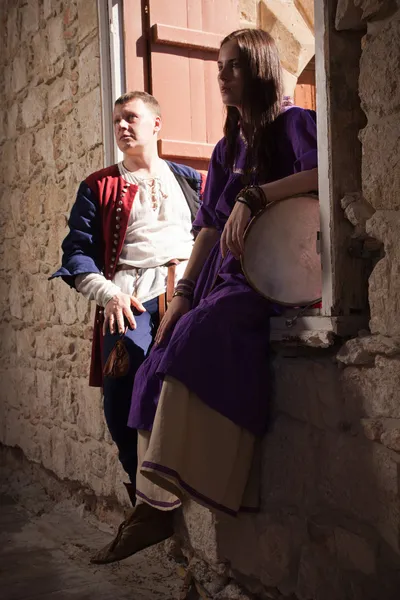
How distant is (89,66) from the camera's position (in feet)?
12.5

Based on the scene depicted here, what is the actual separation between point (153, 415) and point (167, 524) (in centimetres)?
45

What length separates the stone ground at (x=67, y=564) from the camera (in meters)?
2.69

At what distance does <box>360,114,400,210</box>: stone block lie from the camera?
1.80m

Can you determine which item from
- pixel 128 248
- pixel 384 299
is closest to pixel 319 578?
pixel 384 299

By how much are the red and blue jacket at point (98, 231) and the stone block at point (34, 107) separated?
1.52 metres

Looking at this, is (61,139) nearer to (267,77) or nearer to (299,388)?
(267,77)

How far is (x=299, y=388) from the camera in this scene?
6.98ft

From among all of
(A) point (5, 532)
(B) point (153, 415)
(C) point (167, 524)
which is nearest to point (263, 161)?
(B) point (153, 415)

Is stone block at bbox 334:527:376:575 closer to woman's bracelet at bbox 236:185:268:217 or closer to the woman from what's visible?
the woman

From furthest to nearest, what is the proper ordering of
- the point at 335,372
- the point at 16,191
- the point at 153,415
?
the point at 16,191 < the point at 153,415 < the point at 335,372

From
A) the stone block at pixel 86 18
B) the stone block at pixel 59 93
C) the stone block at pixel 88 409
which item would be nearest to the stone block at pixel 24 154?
the stone block at pixel 59 93

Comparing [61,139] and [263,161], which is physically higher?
[61,139]

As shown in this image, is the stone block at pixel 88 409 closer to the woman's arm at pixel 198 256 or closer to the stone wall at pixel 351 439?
the woman's arm at pixel 198 256

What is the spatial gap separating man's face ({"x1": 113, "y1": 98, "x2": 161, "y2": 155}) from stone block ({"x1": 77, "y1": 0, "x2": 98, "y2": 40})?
33.3 inches
